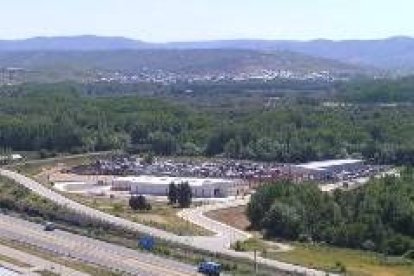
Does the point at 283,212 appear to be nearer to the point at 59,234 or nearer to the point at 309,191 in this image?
the point at 309,191

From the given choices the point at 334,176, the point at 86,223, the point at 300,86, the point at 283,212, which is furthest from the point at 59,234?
the point at 300,86

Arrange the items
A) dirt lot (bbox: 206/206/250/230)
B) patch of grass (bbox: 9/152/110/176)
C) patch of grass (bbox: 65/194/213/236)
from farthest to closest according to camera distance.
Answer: patch of grass (bbox: 9/152/110/176) → dirt lot (bbox: 206/206/250/230) → patch of grass (bbox: 65/194/213/236)

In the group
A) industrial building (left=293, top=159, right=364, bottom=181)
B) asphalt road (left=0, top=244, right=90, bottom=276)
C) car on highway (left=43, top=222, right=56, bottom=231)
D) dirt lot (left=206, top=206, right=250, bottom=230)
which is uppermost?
asphalt road (left=0, top=244, right=90, bottom=276)

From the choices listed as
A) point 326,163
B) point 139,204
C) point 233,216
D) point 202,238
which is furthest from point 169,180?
point 202,238

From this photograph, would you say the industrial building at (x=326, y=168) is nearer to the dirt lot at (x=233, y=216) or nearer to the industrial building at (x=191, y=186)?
the industrial building at (x=191, y=186)

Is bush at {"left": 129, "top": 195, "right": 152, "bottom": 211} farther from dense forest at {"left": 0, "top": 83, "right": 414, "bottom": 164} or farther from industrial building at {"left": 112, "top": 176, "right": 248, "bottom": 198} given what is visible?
dense forest at {"left": 0, "top": 83, "right": 414, "bottom": 164}

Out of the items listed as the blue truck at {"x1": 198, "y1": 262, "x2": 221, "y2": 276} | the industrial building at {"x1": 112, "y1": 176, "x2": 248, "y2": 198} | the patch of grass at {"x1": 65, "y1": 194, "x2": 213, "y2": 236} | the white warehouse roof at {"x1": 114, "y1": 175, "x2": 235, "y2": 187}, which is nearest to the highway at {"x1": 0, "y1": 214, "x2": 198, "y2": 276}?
the blue truck at {"x1": 198, "y1": 262, "x2": 221, "y2": 276}

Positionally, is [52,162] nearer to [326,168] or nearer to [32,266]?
[326,168]
